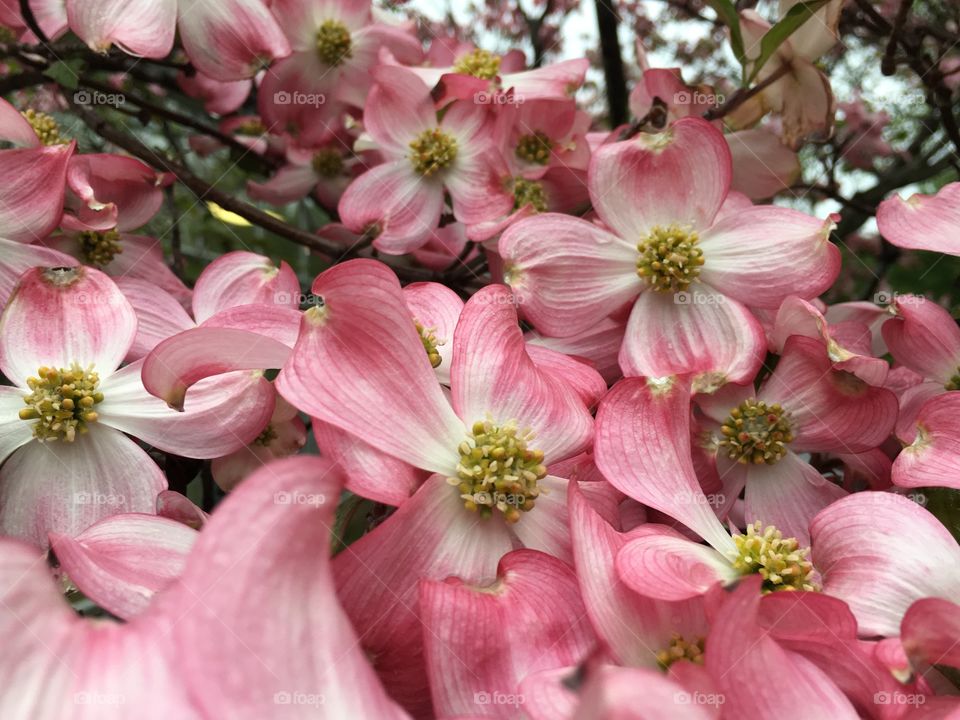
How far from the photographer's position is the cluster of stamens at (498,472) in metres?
0.44

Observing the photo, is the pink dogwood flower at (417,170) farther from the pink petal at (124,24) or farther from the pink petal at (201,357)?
the pink petal at (201,357)

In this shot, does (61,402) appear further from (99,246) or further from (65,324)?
(99,246)

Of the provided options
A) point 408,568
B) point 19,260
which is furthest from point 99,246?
point 408,568

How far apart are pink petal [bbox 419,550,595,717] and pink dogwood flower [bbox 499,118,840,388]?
0.20m

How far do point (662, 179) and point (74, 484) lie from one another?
1.51ft

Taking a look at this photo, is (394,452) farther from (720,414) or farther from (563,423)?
(720,414)

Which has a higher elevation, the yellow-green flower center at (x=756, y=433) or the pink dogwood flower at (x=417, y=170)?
the pink dogwood flower at (x=417, y=170)

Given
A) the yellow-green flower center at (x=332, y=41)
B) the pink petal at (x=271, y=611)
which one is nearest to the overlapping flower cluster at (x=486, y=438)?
the pink petal at (x=271, y=611)

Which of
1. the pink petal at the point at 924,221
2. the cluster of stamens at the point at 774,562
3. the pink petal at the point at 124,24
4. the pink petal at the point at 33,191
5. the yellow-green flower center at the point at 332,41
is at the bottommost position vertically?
the cluster of stamens at the point at 774,562

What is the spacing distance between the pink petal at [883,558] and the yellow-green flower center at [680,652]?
84 mm

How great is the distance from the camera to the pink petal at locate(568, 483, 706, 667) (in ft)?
1.20

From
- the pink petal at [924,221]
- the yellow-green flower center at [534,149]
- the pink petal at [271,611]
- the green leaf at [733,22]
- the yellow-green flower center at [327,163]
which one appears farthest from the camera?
the yellow-green flower center at [327,163]

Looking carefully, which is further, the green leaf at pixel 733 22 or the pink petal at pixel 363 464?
the green leaf at pixel 733 22

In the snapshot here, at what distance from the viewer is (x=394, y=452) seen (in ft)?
1.33
